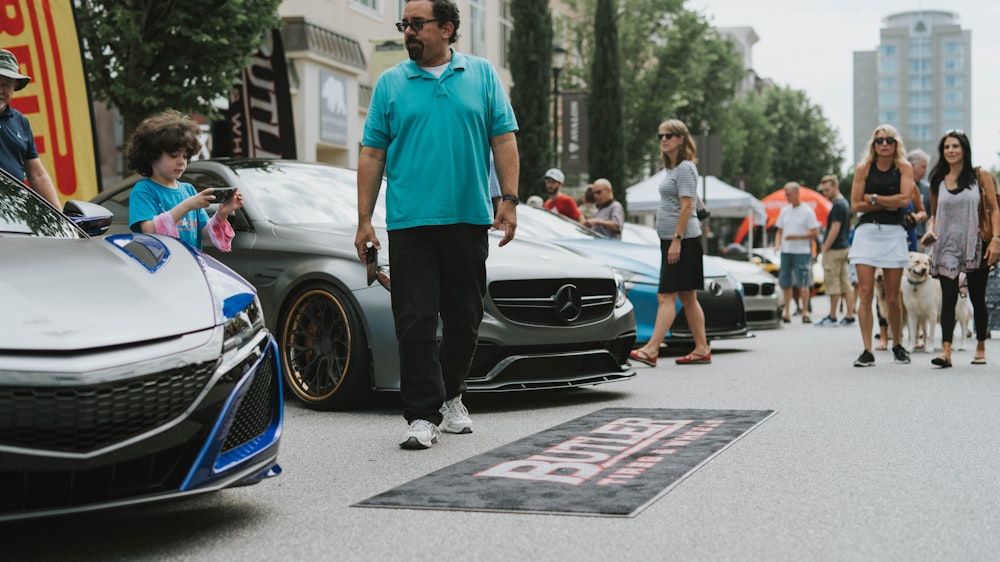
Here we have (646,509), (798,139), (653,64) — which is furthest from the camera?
(798,139)

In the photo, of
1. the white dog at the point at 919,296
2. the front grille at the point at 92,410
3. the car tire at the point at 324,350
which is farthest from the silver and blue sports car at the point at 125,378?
the white dog at the point at 919,296

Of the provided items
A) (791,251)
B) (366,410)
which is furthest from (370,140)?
(791,251)

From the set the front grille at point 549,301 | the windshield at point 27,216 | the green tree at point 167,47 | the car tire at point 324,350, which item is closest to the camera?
the windshield at point 27,216

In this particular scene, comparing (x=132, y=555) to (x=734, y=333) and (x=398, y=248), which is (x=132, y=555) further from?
(x=734, y=333)

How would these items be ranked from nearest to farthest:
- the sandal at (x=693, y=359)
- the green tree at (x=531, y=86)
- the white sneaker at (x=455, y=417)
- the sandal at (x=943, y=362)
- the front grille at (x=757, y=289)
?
the white sneaker at (x=455, y=417), the sandal at (x=943, y=362), the sandal at (x=693, y=359), the front grille at (x=757, y=289), the green tree at (x=531, y=86)

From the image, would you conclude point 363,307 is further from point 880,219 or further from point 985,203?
point 985,203

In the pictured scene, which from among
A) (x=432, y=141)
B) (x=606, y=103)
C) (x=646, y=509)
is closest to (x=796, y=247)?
(x=432, y=141)

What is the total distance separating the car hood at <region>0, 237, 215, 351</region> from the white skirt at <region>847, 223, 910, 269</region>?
22.3ft

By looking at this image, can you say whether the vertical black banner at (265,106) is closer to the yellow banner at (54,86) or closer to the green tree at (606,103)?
the yellow banner at (54,86)

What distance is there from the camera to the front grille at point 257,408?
12.0ft

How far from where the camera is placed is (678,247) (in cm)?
942

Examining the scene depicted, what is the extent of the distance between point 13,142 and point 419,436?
3.23 meters

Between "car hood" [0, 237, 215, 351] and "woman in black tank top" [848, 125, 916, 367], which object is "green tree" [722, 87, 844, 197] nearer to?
"woman in black tank top" [848, 125, 916, 367]

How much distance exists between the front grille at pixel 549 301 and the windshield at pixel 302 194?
42.8 inches
